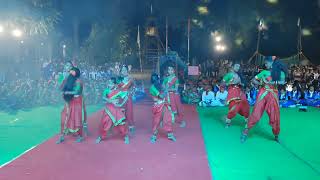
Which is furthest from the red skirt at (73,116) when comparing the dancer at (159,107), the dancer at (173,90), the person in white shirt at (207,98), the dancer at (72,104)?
the person in white shirt at (207,98)

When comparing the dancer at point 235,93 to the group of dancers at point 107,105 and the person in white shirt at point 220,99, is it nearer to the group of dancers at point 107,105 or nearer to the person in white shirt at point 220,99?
the group of dancers at point 107,105

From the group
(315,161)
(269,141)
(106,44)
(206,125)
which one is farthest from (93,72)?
(315,161)

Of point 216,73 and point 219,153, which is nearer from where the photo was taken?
point 219,153

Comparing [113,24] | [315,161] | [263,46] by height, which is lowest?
[315,161]

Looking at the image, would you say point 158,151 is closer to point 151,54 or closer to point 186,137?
point 186,137

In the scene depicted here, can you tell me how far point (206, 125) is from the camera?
827cm

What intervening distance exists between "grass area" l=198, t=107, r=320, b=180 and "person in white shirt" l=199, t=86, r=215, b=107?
2.60 meters

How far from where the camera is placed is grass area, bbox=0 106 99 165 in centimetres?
605

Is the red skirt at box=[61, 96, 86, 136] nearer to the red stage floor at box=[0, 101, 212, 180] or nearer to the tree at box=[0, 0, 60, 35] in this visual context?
the red stage floor at box=[0, 101, 212, 180]

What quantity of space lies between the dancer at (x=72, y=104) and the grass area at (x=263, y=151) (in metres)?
2.57

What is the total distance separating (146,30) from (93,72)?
468 centimetres

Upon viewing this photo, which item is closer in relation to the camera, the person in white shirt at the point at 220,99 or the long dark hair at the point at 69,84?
the long dark hair at the point at 69,84

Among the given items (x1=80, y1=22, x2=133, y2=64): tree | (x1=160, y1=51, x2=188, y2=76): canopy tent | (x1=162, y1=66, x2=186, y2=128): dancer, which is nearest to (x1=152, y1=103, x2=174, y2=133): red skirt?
(x1=162, y1=66, x2=186, y2=128): dancer

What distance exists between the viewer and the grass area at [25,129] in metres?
6.05
